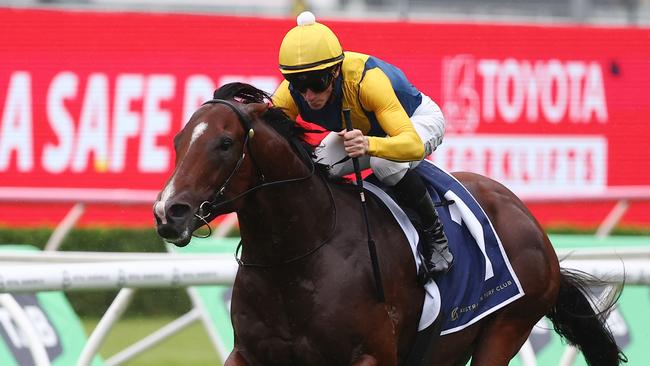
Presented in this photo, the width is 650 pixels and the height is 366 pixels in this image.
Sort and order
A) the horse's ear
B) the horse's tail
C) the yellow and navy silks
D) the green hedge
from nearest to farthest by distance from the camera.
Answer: the horse's ear → the yellow and navy silks → the horse's tail → the green hedge

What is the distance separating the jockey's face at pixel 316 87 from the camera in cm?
430

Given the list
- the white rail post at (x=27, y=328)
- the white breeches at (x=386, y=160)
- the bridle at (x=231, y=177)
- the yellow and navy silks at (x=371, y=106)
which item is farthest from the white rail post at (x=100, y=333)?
the bridle at (x=231, y=177)

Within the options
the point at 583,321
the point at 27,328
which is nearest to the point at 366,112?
the point at 583,321

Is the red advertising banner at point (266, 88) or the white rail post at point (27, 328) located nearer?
the white rail post at point (27, 328)

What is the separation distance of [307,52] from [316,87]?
14 cm

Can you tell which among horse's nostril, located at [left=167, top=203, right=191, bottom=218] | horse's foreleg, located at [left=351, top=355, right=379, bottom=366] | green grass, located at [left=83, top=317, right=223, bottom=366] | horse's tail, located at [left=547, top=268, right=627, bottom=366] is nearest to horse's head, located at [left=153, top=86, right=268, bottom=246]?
horse's nostril, located at [left=167, top=203, right=191, bottom=218]

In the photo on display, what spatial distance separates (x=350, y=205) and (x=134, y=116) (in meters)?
7.51

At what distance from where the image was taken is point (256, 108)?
4.25 m

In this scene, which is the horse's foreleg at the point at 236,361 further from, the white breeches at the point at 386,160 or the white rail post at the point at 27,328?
the white rail post at the point at 27,328

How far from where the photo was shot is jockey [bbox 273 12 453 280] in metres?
4.27

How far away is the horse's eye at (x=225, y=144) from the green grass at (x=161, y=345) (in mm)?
4005

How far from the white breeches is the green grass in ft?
11.3

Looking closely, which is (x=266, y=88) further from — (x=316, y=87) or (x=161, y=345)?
(x=316, y=87)

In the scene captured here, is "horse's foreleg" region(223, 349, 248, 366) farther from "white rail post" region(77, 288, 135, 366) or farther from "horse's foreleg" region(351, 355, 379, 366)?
"white rail post" region(77, 288, 135, 366)
